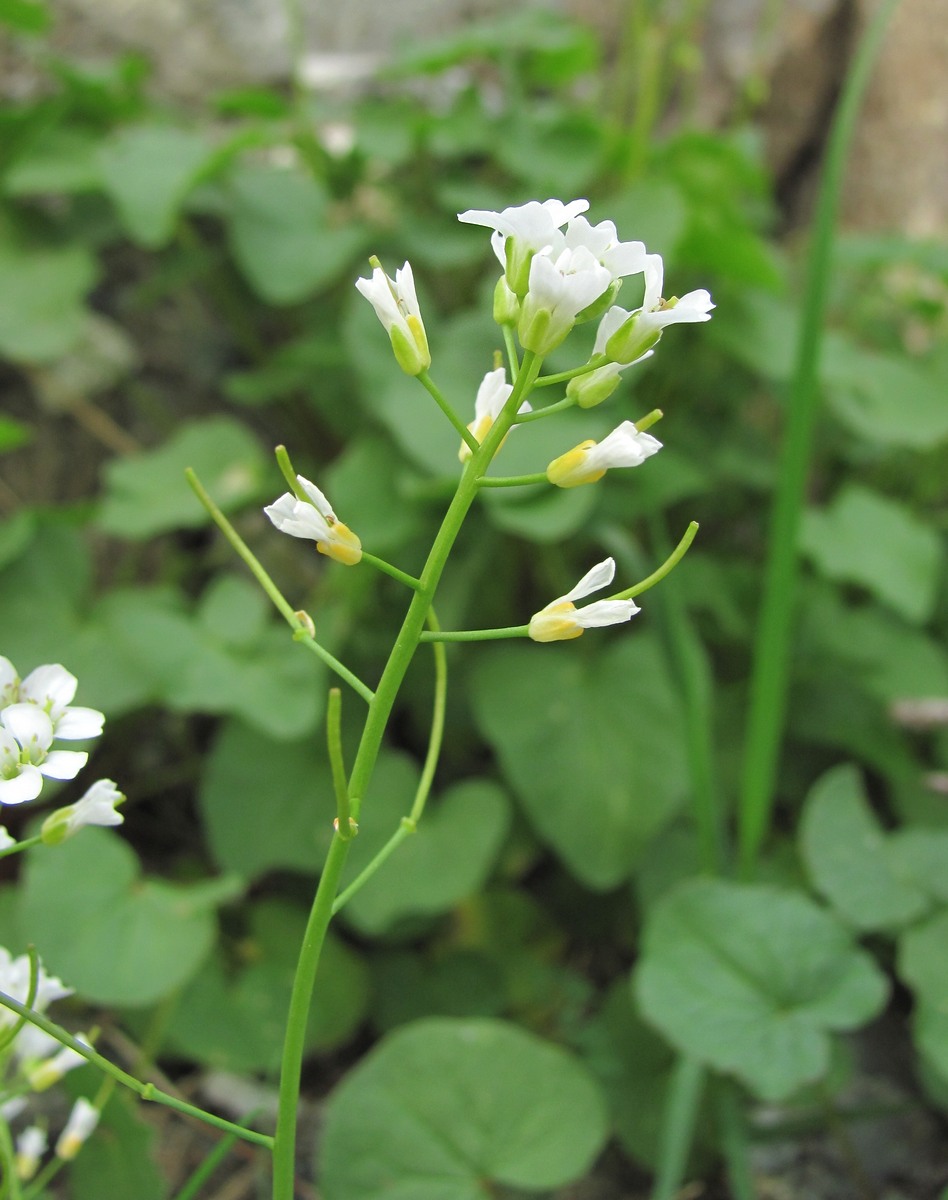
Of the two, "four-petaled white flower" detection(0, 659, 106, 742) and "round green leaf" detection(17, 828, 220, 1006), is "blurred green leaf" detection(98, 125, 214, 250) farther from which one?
"four-petaled white flower" detection(0, 659, 106, 742)

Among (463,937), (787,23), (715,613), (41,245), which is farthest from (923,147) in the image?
(463,937)

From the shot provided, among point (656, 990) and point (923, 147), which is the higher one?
point (923, 147)

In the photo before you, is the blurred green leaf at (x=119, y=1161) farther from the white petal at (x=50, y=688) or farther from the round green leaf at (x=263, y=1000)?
the white petal at (x=50, y=688)

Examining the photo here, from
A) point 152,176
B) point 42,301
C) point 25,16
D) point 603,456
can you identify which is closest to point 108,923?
point 603,456

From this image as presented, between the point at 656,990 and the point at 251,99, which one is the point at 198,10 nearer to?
the point at 251,99

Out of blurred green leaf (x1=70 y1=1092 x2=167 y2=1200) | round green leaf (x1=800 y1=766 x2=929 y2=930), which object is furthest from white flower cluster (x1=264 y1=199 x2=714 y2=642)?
round green leaf (x1=800 y1=766 x2=929 y2=930)
